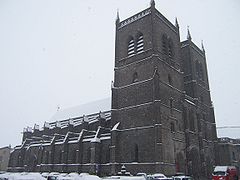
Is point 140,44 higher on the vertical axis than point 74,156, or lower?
higher

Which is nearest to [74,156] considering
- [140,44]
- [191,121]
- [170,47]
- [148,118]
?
[148,118]

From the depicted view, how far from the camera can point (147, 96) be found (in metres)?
30.8

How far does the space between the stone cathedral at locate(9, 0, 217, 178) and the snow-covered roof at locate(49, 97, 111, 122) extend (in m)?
5.27

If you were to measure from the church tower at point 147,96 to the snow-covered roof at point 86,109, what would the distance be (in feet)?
39.4

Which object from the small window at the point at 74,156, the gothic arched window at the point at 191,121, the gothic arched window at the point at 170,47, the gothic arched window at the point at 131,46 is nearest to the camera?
the gothic arched window at the point at 191,121

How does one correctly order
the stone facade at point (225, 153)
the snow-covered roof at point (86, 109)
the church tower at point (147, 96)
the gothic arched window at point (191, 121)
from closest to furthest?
the church tower at point (147, 96) → the gothic arched window at point (191, 121) → the stone facade at point (225, 153) → the snow-covered roof at point (86, 109)

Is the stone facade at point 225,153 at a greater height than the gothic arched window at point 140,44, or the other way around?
the gothic arched window at point 140,44

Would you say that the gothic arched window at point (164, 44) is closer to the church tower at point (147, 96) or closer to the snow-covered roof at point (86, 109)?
the church tower at point (147, 96)

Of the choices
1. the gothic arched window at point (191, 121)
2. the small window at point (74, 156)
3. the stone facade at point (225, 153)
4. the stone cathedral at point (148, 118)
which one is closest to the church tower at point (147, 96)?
the stone cathedral at point (148, 118)

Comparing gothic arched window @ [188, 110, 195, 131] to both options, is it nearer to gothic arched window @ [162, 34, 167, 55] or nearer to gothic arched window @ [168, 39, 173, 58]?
gothic arched window @ [168, 39, 173, 58]

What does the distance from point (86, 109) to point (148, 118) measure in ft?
80.9

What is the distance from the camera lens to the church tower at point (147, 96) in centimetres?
2859

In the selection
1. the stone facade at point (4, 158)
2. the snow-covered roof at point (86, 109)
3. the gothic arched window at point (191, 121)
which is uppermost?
the snow-covered roof at point (86, 109)

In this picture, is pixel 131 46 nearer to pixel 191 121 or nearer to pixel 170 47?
pixel 170 47
